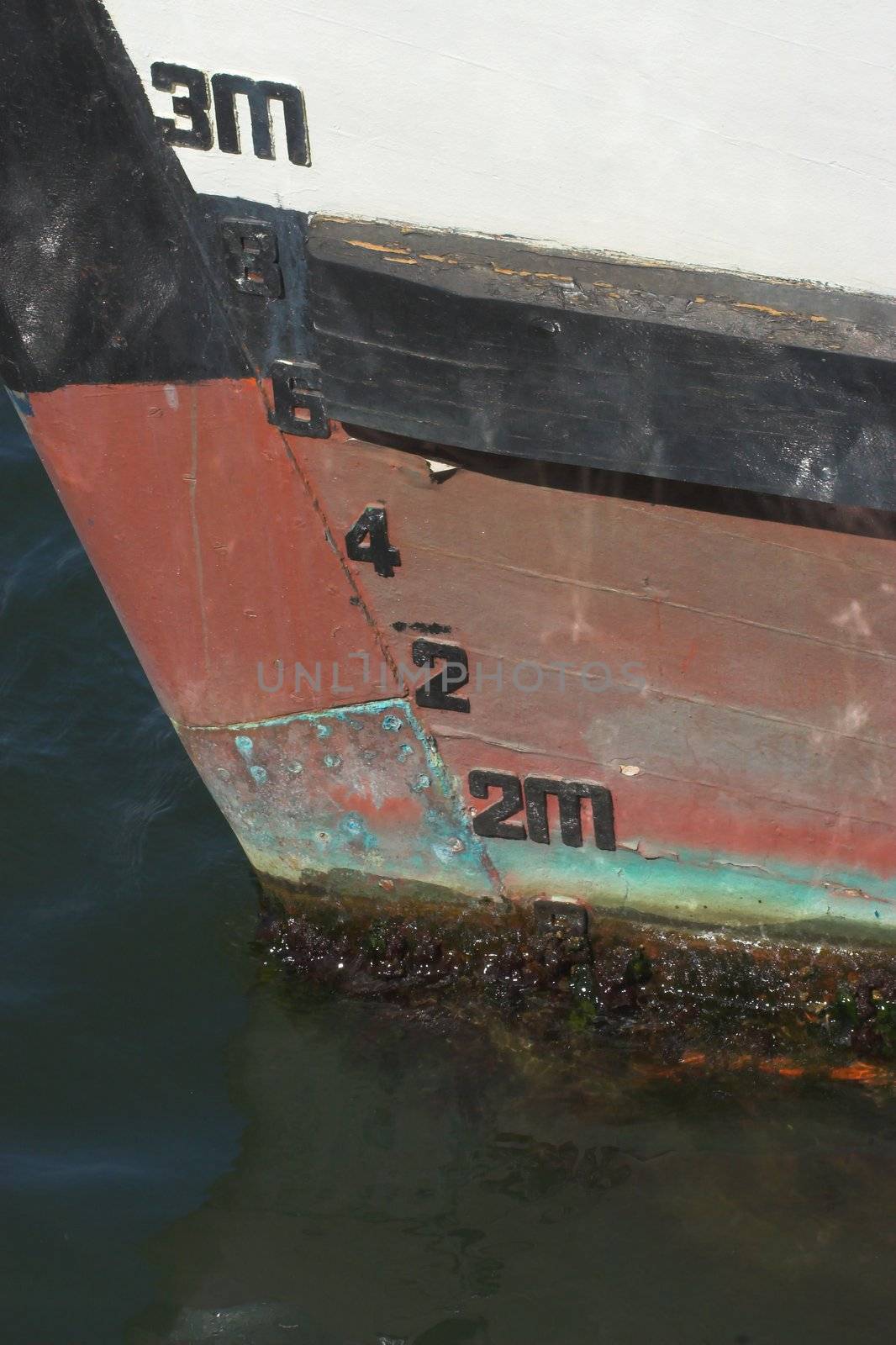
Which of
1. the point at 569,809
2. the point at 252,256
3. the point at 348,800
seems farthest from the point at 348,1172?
the point at 252,256

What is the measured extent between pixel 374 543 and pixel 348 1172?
139cm

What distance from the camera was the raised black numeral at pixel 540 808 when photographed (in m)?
3.03

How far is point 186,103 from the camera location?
7.46 ft

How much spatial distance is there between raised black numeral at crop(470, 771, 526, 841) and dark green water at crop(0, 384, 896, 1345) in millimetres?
569

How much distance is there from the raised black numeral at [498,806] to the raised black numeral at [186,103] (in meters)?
1.33

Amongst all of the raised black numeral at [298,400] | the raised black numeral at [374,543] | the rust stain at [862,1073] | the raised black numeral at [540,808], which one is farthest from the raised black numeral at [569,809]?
the raised black numeral at [298,400]

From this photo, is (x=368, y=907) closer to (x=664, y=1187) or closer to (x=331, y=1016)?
(x=331, y=1016)

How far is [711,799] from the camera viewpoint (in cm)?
300

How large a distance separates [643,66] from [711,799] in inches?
56.9

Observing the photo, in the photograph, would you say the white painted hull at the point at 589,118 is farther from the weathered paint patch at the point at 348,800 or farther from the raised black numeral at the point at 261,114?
the weathered paint patch at the point at 348,800

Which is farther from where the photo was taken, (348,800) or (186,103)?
(348,800)

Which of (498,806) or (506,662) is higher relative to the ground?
(506,662)

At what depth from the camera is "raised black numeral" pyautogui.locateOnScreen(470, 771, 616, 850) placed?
3.03 m

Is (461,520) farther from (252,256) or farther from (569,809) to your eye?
(569,809)
